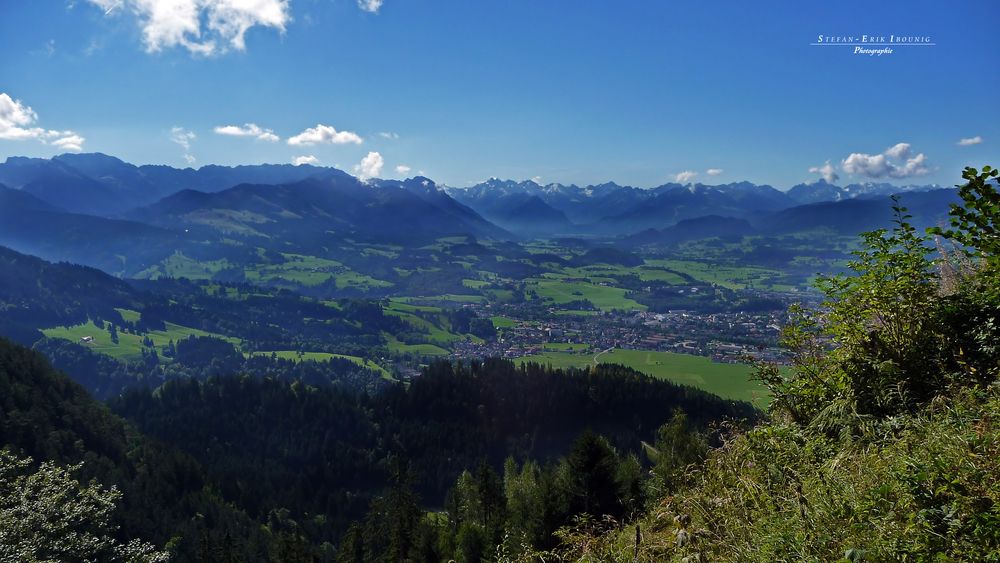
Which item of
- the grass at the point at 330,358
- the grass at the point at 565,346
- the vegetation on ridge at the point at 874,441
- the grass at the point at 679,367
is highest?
the vegetation on ridge at the point at 874,441

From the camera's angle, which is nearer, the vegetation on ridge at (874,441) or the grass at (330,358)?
the vegetation on ridge at (874,441)

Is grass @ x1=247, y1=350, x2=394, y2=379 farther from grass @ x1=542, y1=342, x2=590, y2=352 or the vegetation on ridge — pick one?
the vegetation on ridge

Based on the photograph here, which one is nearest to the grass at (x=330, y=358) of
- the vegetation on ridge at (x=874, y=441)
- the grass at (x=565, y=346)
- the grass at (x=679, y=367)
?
the grass at (x=679, y=367)

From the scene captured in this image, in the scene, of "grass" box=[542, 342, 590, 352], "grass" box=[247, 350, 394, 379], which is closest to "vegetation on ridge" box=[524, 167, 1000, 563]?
"grass" box=[542, 342, 590, 352]

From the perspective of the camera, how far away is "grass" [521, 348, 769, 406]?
4759 inches

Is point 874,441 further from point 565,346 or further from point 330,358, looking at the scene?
point 330,358

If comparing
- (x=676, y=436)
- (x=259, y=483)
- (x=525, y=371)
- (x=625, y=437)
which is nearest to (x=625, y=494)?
(x=676, y=436)

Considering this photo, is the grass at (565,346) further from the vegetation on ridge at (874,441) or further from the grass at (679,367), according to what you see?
the vegetation on ridge at (874,441)

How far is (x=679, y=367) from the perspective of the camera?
463 feet

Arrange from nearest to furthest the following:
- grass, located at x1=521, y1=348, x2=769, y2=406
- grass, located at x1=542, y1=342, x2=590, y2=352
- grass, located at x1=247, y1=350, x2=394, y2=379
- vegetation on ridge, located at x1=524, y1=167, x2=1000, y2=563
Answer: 1. vegetation on ridge, located at x1=524, y1=167, x2=1000, y2=563
2. grass, located at x1=521, y1=348, x2=769, y2=406
3. grass, located at x1=542, y1=342, x2=590, y2=352
4. grass, located at x1=247, y1=350, x2=394, y2=379

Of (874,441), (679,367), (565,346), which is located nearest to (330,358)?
(565,346)

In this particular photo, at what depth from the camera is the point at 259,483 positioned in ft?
285

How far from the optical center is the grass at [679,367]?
12087 cm

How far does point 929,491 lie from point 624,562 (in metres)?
3.34
